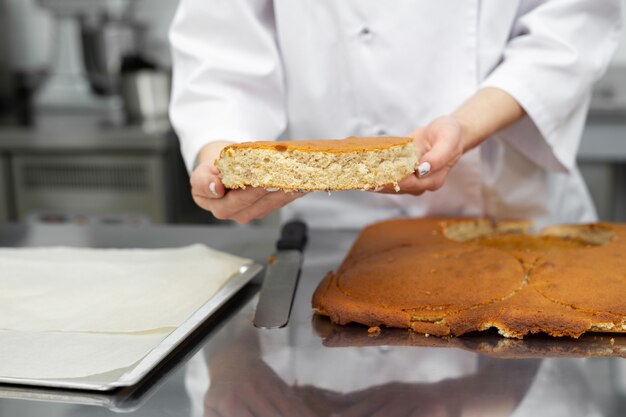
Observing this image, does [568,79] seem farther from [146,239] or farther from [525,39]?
[146,239]

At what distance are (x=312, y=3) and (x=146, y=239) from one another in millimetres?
496

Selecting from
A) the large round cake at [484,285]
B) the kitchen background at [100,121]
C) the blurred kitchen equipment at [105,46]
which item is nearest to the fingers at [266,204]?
the large round cake at [484,285]

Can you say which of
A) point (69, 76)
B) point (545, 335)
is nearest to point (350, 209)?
point (545, 335)

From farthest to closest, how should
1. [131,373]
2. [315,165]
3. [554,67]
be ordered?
[554,67]
[315,165]
[131,373]

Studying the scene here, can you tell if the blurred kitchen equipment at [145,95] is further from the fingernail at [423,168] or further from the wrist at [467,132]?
the fingernail at [423,168]

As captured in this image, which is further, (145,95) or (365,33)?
(145,95)

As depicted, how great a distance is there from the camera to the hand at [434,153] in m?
0.99

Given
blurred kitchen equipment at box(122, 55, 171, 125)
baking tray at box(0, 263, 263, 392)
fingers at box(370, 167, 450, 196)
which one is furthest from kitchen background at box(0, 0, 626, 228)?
baking tray at box(0, 263, 263, 392)

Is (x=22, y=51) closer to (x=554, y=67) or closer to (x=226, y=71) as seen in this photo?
(x=226, y=71)

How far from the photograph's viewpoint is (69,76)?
3029 millimetres

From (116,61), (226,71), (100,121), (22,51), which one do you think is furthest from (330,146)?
(22,51)

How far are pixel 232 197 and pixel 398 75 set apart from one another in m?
0.45

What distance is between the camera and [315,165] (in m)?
0.86

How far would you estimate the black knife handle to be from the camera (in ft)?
3.84
